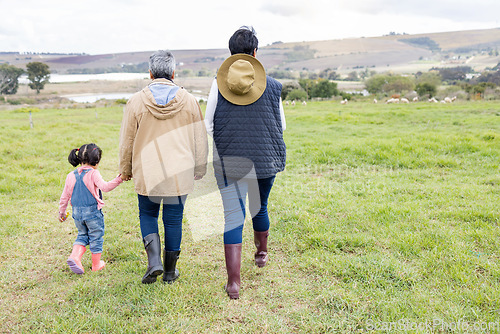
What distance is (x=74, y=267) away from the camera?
3320mm

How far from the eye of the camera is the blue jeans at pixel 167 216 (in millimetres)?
2924

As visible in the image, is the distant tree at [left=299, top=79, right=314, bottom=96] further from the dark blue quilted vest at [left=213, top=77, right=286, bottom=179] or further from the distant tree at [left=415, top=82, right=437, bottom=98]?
the dark blue quilted vest at [left=213, top=77, right=286, bottom=179]

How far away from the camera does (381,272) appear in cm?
314

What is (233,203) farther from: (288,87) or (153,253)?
(288,87)

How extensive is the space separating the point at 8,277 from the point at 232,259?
231 centimetres

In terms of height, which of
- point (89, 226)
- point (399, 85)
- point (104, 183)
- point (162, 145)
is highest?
point (399, 85)

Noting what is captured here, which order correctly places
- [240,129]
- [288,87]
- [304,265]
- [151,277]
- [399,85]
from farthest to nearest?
[399,85]
[288,87]
[304,265]
[151,277]
[240,129]

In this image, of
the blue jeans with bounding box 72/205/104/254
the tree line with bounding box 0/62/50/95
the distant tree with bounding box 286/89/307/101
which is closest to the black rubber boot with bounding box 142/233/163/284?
the blue jeans with bounding box 72/205/104/254

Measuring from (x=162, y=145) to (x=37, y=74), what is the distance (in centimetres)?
7344

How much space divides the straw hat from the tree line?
2788 inches

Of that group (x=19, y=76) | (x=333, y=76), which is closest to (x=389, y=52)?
(x=333, y=76)

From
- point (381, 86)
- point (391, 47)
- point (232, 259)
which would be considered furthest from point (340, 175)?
point (391, 47)

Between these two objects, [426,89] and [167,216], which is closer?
[167,216]

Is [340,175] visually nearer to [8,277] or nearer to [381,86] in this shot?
[8,277]
